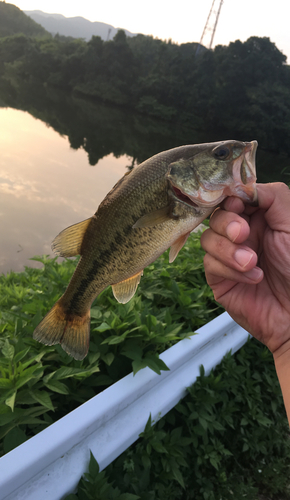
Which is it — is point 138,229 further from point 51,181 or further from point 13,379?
point 51,181

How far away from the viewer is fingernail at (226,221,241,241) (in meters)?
1.38

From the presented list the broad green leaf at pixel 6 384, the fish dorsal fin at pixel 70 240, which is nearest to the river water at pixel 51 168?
the fish dorsal fin at pixel 70 240

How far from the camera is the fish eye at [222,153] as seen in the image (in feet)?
4.47

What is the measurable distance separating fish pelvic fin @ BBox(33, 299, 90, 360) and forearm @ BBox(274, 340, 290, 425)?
1.09 metres

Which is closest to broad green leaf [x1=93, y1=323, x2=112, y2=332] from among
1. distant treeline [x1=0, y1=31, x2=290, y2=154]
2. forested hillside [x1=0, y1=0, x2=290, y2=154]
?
forested hillside [x1=0, y1=0, x2=290, y2=154]

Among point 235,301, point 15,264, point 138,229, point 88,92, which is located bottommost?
point 15,264

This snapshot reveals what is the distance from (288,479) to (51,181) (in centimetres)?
1309

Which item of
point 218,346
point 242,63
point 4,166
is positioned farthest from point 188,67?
point 218,346

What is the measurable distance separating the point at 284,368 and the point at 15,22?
124 metres

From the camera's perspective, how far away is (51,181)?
13.2 m

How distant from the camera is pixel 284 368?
165cm

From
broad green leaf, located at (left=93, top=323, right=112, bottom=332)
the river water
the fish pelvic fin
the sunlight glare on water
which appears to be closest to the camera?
the fish pelvic fin

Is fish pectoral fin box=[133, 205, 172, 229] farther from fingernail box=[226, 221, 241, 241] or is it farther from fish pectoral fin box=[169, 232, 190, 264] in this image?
fingernail box=[226, 221, 241, 241]

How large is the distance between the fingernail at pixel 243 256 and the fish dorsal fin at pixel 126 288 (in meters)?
0.53
